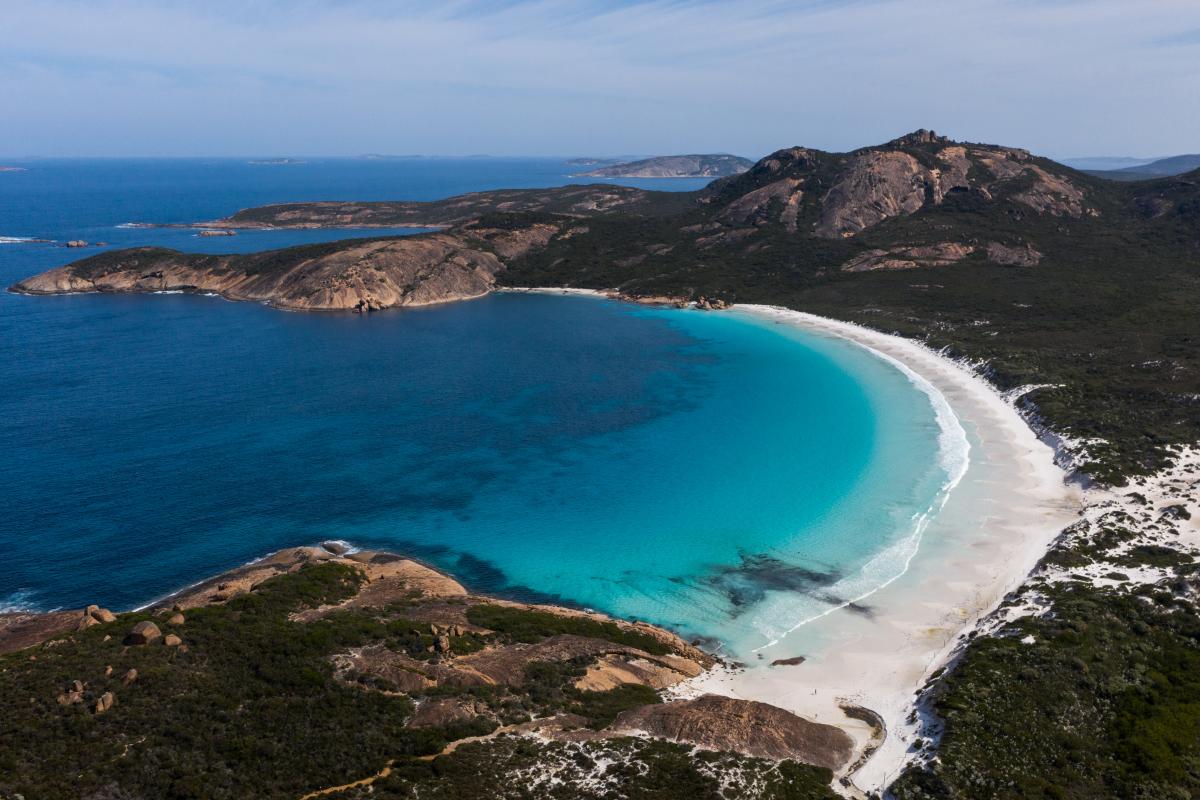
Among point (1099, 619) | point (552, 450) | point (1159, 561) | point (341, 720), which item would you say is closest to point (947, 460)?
point (1159, 561)

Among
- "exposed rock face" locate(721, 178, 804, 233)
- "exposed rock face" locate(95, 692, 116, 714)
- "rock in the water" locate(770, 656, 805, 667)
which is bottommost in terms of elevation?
"rock in the water" locate(770, 656, 805, 667)

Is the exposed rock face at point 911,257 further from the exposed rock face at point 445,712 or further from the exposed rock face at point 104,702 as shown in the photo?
the exposed rock face at point 104,702

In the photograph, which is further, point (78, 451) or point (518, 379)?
point (518, 379)

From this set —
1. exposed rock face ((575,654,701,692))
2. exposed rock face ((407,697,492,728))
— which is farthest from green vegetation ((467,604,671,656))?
exposed rock face ((407,697,492,728))

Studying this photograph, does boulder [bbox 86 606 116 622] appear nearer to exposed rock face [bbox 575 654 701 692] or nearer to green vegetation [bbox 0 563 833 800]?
green vegetation [bbox 0 563 833 800]

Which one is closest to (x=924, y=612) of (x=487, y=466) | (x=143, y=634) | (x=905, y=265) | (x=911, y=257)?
(x=487, y=466)

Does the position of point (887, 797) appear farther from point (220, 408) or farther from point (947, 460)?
point (220, 408)
